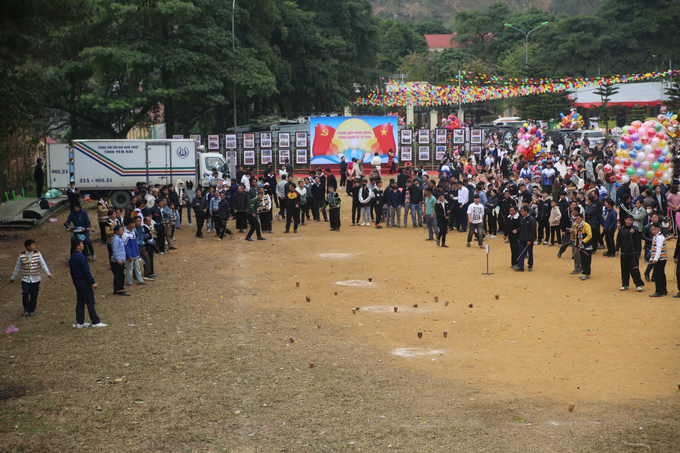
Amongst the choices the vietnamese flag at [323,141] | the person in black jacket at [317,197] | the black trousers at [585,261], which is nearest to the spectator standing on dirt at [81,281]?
the black trousers at [585,261]

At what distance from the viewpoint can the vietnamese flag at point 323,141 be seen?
41594 mm

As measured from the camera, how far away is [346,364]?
36.7ft

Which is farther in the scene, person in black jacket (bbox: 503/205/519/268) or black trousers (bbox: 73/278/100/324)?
person in black jacket (bbox: 503/205/519/268)

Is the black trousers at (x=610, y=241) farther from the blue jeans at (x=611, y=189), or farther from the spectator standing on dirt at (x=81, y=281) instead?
the spectator standing on dirt at (x=81, y=281)

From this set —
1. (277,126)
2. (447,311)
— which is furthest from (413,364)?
(277,126)

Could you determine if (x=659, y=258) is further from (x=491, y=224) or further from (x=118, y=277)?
(x=118, y=277)

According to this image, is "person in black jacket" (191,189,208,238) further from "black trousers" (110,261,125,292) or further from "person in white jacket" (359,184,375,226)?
"black trousers" (110,261,125,292)

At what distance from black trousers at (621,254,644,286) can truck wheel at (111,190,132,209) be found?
20.9 metres

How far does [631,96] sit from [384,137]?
27.9m

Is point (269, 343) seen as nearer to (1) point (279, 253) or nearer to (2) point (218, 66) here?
(1) point (279, 253)

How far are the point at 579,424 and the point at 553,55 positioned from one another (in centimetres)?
6985

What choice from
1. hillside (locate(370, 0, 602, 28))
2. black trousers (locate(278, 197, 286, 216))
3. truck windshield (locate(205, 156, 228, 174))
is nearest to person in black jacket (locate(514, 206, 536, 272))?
black trousers (locate(278, 197, 286, 216))

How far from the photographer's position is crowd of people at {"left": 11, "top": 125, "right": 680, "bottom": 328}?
15.8 metres

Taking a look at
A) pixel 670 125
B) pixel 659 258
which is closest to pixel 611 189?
pixel 670 125
